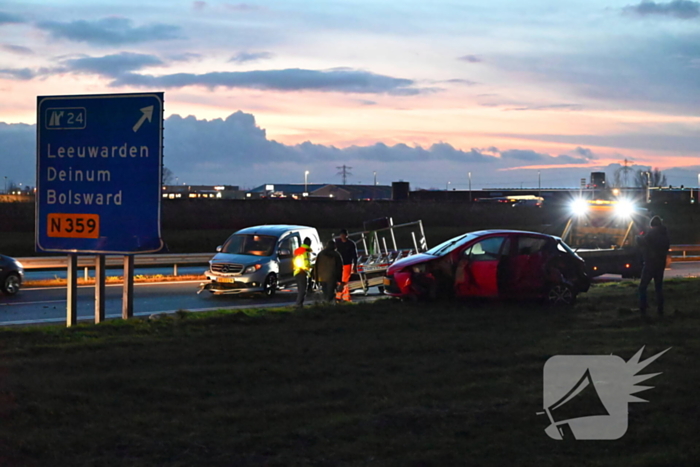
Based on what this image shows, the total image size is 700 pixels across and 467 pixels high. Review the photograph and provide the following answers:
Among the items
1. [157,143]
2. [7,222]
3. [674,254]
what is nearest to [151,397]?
[157,143]

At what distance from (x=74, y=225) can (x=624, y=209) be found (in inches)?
650

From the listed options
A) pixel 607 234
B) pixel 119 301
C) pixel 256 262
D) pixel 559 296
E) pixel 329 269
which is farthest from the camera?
pixel 607 234

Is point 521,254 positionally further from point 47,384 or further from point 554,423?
point 47,384

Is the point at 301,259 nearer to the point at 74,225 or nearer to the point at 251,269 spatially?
the point at 251,269

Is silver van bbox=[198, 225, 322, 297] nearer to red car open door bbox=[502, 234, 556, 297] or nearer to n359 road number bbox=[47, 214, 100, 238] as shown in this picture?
red car open door bbox=[502, 234, 556, 297]

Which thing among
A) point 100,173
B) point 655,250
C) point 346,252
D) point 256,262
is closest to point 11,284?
point 256,262

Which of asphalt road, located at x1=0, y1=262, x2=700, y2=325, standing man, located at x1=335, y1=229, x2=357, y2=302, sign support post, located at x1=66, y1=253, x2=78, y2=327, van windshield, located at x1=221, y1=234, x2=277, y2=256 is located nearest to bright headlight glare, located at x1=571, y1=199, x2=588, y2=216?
asphalt road, located at x1=0, y1=262, x2=700, y2=325

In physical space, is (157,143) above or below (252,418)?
above

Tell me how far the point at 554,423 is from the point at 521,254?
28.2 feet

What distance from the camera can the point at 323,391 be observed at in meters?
8.41

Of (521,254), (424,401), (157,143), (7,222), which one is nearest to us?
(424,401)

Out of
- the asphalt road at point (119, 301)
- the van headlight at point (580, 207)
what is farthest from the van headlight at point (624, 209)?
the asphalt road at point (119, 301)

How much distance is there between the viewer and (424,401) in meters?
7.98

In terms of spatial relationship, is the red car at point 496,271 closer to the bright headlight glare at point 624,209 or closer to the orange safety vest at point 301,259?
the orange safety vest at point 301,259
